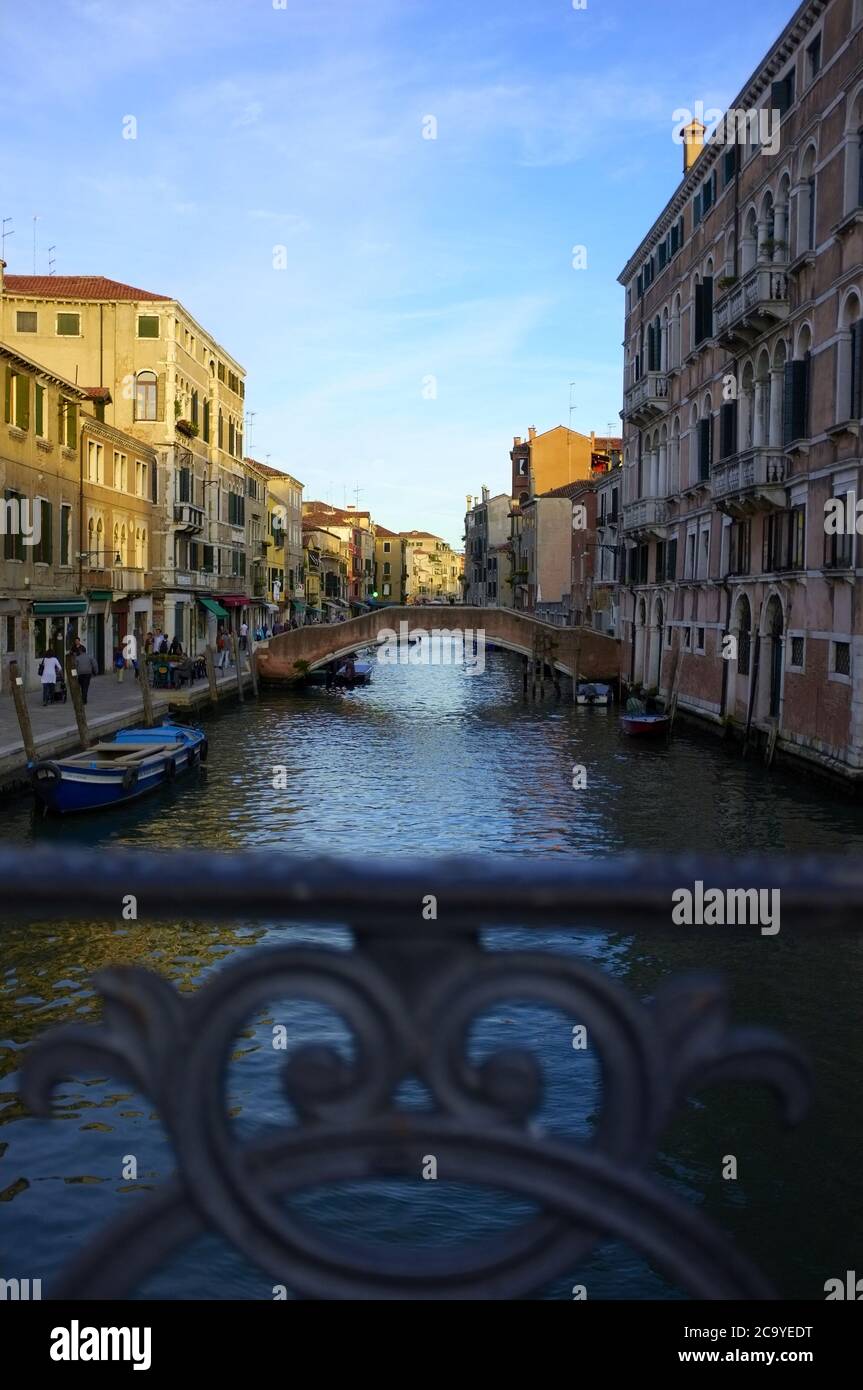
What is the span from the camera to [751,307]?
24.2 m

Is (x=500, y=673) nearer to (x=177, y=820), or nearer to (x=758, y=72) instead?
(x=758, y=72)

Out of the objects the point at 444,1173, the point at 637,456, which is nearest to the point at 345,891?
the point at 444,1173

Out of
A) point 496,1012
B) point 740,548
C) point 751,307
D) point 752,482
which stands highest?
point 751,307

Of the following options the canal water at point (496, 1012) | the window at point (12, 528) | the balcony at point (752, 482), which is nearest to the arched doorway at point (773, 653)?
the canal water at point (496, 1012)

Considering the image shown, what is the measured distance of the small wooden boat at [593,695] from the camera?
39844mm

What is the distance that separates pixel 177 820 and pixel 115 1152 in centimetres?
1141

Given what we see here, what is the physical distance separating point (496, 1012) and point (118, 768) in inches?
409

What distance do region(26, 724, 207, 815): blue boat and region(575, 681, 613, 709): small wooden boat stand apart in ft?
61.3

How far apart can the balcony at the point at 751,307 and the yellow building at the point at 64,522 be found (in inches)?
592

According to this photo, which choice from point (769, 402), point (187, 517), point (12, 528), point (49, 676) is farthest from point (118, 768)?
point (187, 517)

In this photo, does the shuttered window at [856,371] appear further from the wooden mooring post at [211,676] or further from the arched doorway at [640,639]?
the arched doorway at [640,639]

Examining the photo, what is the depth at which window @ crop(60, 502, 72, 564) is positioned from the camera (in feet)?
106

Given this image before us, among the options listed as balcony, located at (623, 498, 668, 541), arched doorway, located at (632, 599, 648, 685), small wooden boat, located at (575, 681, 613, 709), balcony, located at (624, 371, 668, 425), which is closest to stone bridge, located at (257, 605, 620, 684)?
arched doorway, located at (632, 599, 648, 685)

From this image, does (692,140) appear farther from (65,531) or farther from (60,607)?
(60,607)
